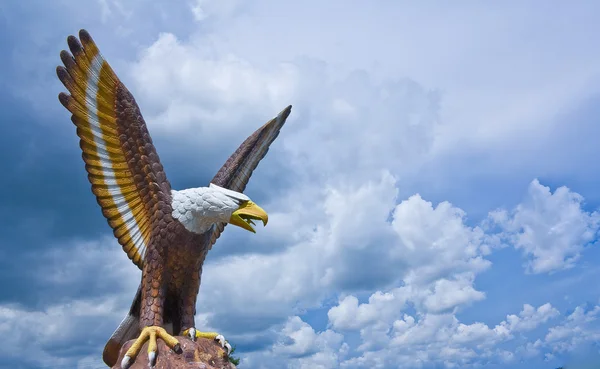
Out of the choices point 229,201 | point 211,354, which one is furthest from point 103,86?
point 211,354

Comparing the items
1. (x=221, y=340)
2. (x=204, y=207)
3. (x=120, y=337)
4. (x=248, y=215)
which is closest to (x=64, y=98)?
(x=204, y=207)

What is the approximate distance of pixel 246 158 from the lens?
27.7ft

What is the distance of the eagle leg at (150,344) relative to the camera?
18.7 ft

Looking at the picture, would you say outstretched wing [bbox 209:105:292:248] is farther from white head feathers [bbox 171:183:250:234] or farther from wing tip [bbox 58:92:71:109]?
wing tip [bbox 58:92:71:109]

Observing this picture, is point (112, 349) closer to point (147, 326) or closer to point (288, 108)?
point (147, 326)

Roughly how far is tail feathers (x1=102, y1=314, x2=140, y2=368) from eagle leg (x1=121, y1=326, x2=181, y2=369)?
0.91m

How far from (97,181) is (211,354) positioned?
2.62m

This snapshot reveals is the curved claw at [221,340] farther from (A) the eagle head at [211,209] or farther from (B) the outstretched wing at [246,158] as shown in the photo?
(B) the outstretched wing at [246,158]

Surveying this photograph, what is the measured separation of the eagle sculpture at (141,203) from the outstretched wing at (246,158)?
1047 mm

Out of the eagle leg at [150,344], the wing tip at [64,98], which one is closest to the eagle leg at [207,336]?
the eagle leg at [150,344]

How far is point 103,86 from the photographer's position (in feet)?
22.9

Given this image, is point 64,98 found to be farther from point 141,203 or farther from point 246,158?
point 246,158

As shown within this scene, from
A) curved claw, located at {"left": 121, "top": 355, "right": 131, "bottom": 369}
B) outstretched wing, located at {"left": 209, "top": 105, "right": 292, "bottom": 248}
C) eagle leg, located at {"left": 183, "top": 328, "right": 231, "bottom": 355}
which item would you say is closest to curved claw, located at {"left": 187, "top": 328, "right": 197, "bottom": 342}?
eagle leg, located at {"left": 183, "top": 328, "right": 231, "bottom": 355}

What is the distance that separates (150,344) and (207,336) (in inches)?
34.7
